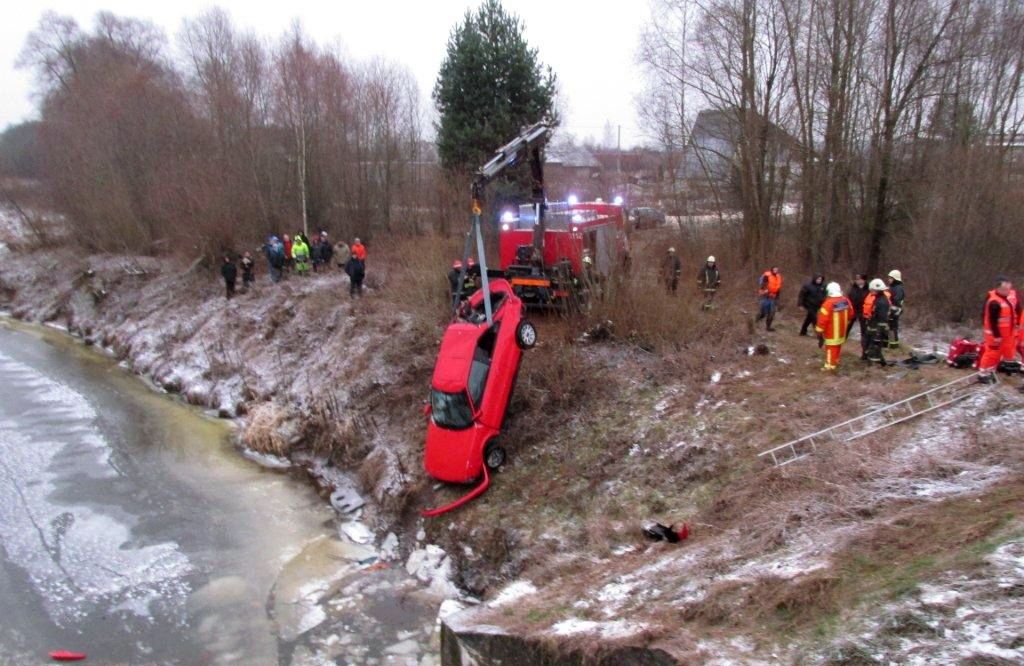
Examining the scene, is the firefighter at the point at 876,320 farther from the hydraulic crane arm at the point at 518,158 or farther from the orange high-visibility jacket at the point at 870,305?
the hydraulic crane arm at the point at 518,158

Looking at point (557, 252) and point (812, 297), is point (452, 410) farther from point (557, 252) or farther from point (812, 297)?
point (812, 297)

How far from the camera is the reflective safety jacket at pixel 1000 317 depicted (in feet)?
28.8

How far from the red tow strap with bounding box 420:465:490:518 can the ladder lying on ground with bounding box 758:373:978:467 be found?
4.12 metres

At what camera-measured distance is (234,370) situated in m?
17.8

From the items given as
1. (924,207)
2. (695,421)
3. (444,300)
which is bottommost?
(695,421)

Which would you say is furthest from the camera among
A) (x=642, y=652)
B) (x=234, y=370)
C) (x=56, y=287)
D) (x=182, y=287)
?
(x=56, y=287)

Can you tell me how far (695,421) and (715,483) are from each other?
5.39 ft

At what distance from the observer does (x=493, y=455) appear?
10883 millimetres

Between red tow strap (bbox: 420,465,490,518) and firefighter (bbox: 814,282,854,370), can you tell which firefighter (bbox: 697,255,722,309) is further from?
red tow strap (bbox: 420,465,490,518)

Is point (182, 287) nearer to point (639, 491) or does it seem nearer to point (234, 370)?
point (234, 370)

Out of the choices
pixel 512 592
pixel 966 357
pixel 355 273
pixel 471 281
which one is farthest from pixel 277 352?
pixel 966 357

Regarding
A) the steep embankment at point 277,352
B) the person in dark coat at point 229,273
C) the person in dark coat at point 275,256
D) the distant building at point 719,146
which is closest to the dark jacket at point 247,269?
the person in dark coat at point 229,273

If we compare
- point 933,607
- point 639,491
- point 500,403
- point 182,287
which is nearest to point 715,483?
point 639,491

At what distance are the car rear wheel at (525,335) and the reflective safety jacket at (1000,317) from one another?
6369 mm
